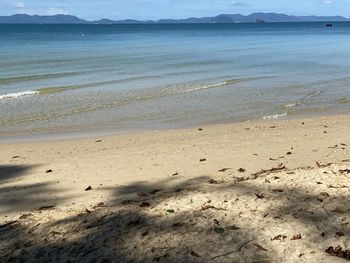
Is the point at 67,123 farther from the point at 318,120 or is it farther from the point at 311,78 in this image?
the point at 311,78

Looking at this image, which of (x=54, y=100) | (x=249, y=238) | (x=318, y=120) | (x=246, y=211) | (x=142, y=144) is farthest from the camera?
(x=54, y=100)

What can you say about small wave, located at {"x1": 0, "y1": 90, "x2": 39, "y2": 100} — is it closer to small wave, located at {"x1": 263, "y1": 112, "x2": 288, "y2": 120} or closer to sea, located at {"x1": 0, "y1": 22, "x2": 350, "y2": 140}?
sea, located at {"x1": 0, "y1": 22, "x2": 350, "y2": 140}

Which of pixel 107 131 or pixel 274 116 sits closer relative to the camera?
pixel 107 131

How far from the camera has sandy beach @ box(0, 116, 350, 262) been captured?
4.26 meters

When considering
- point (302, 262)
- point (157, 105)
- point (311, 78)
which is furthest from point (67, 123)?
point (311, 78)

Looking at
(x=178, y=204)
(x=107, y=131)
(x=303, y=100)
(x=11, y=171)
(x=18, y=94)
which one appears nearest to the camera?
(x=178, y=204)

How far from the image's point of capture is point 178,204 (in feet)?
17.0

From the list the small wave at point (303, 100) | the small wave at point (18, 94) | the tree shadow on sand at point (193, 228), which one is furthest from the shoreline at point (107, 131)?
the tree shadow on sand at point (193, 228)

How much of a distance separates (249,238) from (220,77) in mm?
19000

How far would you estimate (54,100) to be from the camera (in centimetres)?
1688

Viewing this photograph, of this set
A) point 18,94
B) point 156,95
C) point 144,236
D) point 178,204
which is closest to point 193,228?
point 144,236

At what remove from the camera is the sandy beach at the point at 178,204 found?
14.0 ft

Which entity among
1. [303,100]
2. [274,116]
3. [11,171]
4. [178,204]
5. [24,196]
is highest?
[178,204]

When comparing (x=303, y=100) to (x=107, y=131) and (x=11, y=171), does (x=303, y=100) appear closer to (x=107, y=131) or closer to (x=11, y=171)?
(x=107, y=131)
